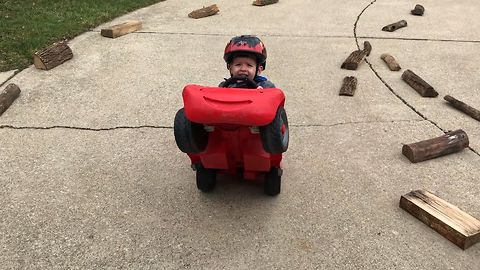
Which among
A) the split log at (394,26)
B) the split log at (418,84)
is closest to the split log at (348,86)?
the split log at (418,84)

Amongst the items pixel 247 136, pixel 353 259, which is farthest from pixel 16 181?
pixel 353 259

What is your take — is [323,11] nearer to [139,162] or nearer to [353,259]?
[139,162]

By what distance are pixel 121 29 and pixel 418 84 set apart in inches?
172

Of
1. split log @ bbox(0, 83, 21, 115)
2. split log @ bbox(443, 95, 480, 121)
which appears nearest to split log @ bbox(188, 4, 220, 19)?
split log @ bbox(0, 83, 21, 115)

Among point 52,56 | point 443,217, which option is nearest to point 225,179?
point 443,217

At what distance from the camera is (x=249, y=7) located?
30.4ft

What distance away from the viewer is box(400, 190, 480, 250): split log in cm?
320

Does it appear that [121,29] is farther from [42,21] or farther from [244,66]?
[244,66]

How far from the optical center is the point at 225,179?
13.1ft

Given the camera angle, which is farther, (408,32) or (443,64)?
(408,32)

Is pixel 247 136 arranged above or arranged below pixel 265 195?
above

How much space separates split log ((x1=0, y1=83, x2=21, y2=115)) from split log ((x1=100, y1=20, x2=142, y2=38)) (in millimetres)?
2097

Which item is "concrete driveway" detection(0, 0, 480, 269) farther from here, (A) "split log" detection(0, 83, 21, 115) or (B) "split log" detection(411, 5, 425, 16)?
(B) "split log" detection(411, 5, 425, 16)

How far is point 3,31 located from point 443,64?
6.18 metres
